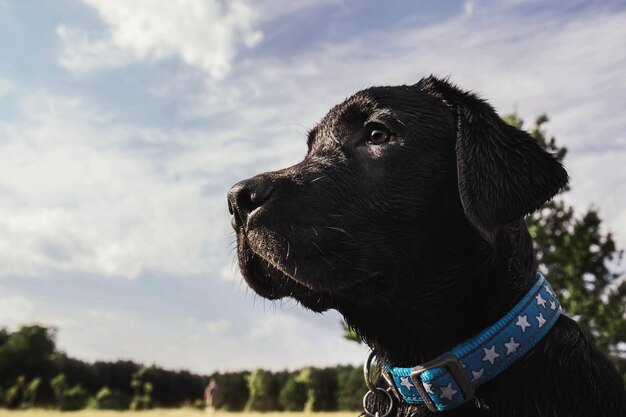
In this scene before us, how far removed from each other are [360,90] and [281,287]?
1.47 metres

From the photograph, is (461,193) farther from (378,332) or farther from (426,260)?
(378,332)

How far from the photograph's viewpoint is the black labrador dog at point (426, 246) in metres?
3.35

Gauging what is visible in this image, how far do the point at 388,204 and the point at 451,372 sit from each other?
3.41 ft

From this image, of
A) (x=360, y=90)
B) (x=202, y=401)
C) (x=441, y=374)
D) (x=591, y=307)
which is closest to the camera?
(x=441, y=374)

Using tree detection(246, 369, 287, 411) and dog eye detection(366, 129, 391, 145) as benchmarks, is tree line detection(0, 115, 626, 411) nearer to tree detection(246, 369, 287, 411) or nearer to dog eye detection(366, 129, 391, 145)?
tree detection(246, 369, 287, 411)

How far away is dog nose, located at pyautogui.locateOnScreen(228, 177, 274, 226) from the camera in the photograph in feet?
11.3

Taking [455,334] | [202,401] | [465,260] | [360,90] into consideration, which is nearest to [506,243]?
[465,260]

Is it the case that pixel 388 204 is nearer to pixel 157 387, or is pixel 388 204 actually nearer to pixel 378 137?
pixel 378 137

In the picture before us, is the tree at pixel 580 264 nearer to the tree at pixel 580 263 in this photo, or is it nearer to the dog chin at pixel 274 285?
the tree at pixel 580 263

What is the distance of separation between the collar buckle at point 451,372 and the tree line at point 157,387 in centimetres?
2845

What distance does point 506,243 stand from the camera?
3535mm

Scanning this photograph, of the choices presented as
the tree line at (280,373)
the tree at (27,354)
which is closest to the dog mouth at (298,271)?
the tree line at (280,373)

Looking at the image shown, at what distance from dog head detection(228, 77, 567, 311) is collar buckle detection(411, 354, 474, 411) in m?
0.47

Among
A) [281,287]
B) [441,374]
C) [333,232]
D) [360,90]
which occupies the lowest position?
[441,374]
